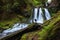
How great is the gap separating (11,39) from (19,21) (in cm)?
780

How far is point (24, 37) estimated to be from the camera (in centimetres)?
599

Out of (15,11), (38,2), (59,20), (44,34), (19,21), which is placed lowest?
(44,34)

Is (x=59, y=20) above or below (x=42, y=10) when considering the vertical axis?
below

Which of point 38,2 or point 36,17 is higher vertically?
point 38,2

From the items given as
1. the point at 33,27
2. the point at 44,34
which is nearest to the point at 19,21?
the point at 33,27

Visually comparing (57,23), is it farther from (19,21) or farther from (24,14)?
(24,14)

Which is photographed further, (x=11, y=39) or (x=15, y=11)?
(x=15, y=11)

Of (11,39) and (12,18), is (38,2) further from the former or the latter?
(11,39)

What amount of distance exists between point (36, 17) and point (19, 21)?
242 cm

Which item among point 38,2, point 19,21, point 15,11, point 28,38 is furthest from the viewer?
point 38,2

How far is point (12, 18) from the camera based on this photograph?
14.5 m

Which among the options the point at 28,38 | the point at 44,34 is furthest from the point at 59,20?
the point at 28,38

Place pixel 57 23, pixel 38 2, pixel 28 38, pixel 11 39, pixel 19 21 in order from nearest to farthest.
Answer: pixel 57 23 < pixel 28 38 < pixel 11 39 < pixel 19 21 < pixel 38 2

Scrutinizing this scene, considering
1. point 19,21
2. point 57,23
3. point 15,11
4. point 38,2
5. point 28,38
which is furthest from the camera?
point 38,2
